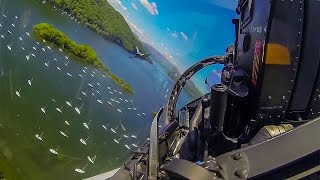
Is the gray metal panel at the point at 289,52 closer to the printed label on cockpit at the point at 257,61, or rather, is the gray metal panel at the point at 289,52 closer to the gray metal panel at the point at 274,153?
the printed label on cockpit at the point at 257,61

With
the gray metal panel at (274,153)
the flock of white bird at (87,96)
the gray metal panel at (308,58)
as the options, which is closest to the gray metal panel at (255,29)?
the gray metal panel at (308,58)

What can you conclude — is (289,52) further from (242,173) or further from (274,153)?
(242,173)

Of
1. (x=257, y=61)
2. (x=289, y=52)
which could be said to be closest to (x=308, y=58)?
(x=289, y=52)

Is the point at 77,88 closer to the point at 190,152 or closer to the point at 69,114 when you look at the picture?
the point at 69,114

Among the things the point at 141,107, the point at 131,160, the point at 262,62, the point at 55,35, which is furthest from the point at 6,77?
the point at 262,62

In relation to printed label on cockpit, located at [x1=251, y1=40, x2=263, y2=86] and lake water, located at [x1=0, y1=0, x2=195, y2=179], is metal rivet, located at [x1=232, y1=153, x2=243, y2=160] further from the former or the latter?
lake water, located at [x1=0, y1=0, x2=195, y2=179]

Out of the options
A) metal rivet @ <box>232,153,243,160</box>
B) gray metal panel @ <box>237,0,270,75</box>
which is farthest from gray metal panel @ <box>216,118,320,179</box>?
gray metal panel @ <box>237,0,270,75</box>
